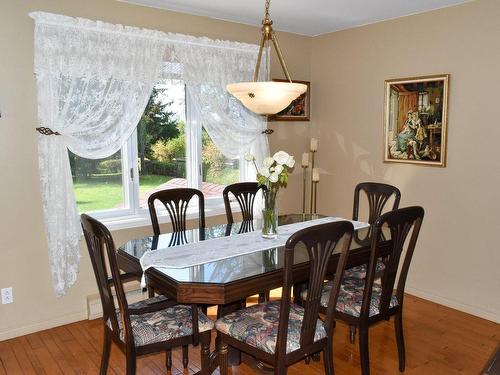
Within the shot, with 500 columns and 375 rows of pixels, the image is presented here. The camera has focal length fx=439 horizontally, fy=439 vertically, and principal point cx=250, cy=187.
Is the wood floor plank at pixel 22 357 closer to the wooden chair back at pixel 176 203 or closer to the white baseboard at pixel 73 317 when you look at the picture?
the white baseboard at pixel 73 317

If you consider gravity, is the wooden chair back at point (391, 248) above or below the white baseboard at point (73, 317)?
above

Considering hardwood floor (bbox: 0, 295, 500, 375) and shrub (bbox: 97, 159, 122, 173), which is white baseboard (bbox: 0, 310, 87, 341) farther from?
shrub (bbox: 97, 159, 122, 173)

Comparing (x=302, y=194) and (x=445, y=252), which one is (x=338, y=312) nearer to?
(x=445, y=252)

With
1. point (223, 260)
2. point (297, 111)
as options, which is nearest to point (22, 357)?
point (223, 260)

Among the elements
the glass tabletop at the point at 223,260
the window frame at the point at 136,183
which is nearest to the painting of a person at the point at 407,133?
the glass tabletop at the point at 223,260

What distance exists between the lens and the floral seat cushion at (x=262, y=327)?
83.0 inches

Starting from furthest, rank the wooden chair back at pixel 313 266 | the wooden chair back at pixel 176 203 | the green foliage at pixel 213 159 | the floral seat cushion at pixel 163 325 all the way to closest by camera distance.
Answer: the green foliage at pixel 213 159 < the wooden chair back at pixel 176 203 < the floral seat cushion at pixel 163 325 < the wooden chair back at pixel 313 266

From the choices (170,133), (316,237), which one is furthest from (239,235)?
(170,133)

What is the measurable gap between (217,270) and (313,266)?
1.57 feet

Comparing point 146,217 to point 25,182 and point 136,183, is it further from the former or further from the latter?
point 25,182

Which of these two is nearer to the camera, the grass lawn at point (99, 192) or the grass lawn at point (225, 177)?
the grass lawn at point (99, 192)

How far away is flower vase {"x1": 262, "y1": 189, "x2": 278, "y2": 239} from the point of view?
261cm

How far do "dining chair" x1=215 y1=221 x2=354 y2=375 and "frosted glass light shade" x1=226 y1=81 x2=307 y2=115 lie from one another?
2.42 feet

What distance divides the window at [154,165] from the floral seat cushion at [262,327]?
1662mm
